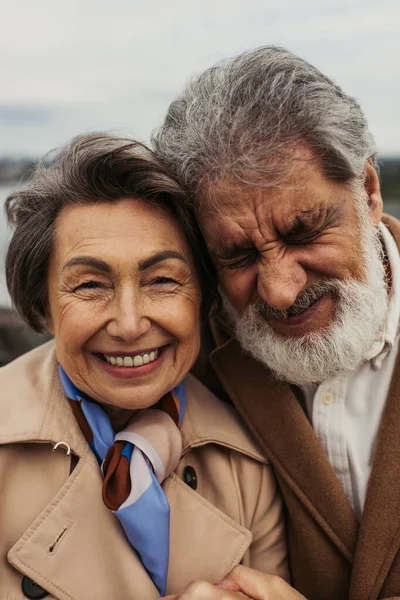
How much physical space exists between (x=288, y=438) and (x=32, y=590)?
1197 millimetres

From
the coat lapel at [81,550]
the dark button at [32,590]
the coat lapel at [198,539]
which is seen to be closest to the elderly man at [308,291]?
the coat lapel at [198,539]

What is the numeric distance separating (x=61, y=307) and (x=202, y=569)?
3.96 feet

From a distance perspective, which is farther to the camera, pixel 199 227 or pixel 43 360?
pixel 43 360

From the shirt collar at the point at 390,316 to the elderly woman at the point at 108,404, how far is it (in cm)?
76

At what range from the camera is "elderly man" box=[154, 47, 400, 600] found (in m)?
2.38

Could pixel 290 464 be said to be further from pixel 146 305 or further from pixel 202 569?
pixel 146 305

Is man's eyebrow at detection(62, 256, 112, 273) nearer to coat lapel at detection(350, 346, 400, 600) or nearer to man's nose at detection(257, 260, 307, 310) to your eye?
man's nose at detection(257, 260, 307, 310)

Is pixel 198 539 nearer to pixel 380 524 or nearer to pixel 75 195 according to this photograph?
pixel 380 524

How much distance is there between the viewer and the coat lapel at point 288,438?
2576 millimetres

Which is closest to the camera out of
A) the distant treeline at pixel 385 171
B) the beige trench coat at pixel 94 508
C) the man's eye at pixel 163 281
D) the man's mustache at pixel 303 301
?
the beige trench coat at pixel 94 508

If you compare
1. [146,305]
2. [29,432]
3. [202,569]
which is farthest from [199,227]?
[202,569]

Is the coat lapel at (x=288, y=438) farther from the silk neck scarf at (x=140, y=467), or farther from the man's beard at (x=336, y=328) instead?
the silk neck scarf at (x=140, y=467)

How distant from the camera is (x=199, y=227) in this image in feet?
8.52

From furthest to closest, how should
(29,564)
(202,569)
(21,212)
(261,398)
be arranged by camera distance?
(261,398)
(21,212)
(202,569)
(29,564)
